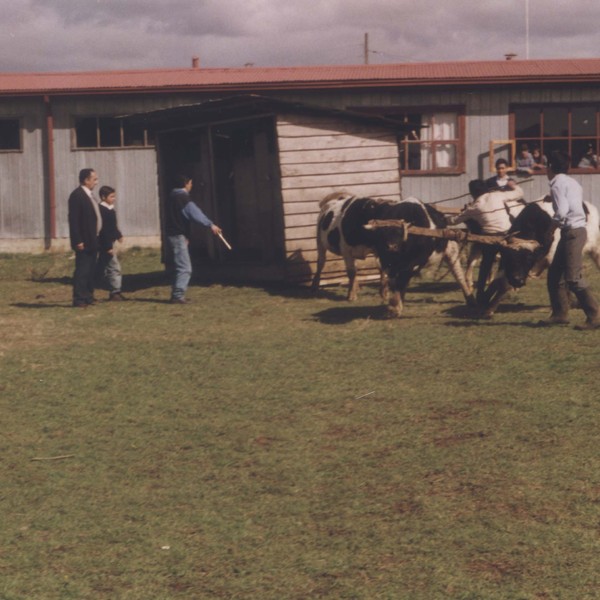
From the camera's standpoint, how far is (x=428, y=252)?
1340cm

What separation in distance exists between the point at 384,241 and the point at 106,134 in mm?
13756

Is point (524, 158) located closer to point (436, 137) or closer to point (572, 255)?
point (436, 137)

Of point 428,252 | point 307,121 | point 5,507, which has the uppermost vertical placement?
point 307,121

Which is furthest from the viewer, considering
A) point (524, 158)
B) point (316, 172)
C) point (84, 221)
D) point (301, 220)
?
point (524, 158)

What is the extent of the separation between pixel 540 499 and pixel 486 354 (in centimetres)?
449

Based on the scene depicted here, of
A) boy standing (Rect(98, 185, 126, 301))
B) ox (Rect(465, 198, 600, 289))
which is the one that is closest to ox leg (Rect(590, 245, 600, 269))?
ox (Rect(465, 198, 600, 289))

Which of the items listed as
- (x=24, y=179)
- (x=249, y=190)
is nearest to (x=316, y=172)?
(x=249, y=190)

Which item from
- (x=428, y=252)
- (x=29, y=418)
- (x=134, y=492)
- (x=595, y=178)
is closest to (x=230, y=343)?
(x=428, y=252)

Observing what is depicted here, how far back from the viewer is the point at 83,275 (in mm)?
15164

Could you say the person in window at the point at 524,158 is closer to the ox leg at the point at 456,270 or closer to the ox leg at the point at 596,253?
the ox leg at the point at 456,270

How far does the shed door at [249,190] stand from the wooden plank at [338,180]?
0.81 feet

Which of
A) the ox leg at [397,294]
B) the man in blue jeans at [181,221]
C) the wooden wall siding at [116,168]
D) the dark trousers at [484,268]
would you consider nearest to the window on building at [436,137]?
the wooden wall siding at [116,168]

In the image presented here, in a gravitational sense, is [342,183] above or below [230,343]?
above

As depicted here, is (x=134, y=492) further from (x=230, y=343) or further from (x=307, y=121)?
(x=307, y=121)
